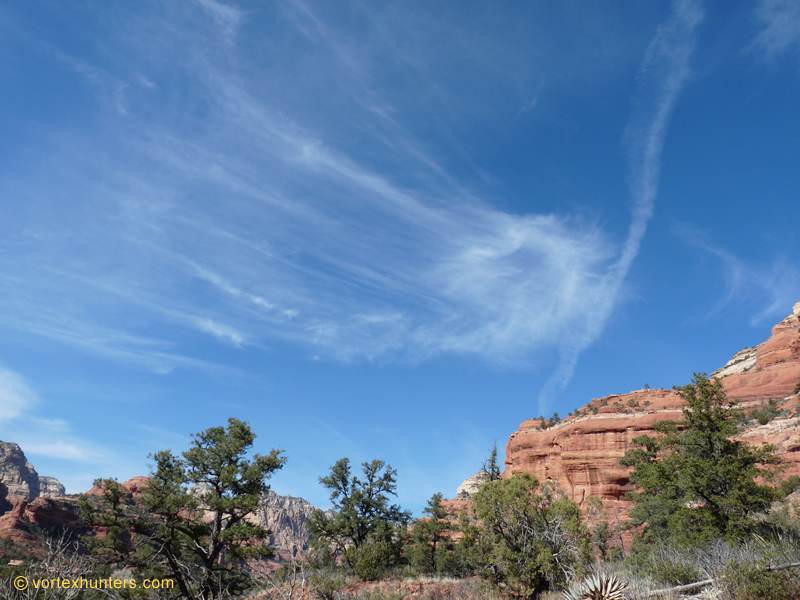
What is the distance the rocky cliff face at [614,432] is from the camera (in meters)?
57.8

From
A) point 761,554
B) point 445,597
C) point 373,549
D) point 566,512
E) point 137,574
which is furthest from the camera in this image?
point 373,549

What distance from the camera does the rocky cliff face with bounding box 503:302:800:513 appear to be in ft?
189

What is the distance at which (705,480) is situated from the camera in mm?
18531

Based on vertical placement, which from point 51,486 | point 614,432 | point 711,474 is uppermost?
point 614,432

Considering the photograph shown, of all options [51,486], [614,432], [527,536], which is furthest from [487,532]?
[51,486]

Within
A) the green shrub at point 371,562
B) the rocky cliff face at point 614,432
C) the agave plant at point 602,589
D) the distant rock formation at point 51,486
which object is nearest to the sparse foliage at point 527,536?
the agave plant at point 602,589

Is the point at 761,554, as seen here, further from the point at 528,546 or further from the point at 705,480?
the point at 705,480

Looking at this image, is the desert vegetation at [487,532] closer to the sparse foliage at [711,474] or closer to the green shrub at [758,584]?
the sparse foliage at [711,474]

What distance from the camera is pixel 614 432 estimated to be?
61.2 meters

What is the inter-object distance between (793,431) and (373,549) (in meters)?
45.8

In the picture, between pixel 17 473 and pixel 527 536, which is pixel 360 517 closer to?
pixel 527 536

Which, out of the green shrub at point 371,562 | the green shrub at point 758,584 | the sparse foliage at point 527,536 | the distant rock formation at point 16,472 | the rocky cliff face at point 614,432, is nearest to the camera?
the green shrub at point 758,584

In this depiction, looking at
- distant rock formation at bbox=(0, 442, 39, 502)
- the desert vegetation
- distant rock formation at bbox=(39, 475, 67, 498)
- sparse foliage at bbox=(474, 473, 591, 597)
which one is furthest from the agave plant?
distant rock formation at bbox=(39, 475, 67, 498)

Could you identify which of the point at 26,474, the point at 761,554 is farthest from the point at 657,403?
the point at 26,474
